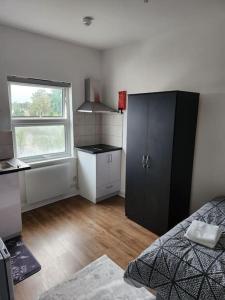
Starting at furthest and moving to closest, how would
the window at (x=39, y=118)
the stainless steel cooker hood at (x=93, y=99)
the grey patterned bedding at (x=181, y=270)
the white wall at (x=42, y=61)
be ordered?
Result: the stainless steel cooker hood at (x=93, y=99) < the window at (x=39, y=118) < the white wall at (x=42, y=61) < the grey patterned bedding at (x=181, y=270)

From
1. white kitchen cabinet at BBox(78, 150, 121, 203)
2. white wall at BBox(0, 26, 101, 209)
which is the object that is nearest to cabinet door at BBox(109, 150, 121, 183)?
white kitchen cabinet at BBox(78, 150, 121, 203)

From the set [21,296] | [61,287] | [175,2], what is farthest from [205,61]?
[21,296]

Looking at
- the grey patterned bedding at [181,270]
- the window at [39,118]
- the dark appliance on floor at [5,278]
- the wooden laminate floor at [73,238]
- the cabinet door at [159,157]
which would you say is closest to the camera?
the grey patterned bedding at [181,270]

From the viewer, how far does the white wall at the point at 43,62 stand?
2.66m

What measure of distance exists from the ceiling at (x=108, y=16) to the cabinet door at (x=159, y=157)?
2.79 ft

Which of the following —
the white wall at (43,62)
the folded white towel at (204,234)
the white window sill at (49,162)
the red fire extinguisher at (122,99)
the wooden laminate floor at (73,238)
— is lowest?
the wooden laminate floor at (73,238)

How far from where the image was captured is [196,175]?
259cm

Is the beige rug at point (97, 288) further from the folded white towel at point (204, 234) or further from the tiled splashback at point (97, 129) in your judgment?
the tiled splashback at point (97, 129)

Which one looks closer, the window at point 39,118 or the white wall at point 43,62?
the white wall at point 43,62

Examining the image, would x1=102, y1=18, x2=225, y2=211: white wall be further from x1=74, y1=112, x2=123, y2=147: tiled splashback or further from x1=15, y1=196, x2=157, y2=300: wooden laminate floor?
x1=15, y1=196, x2=157, y2=300: wooden laminate floor

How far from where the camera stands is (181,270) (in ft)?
4.31

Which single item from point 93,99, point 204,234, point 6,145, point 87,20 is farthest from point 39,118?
point 204,234

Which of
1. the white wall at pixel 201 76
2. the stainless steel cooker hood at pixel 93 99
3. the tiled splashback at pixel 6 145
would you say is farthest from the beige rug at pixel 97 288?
the stainless steel cooker hood at pixel 93 99

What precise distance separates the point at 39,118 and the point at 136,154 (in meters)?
1.64
